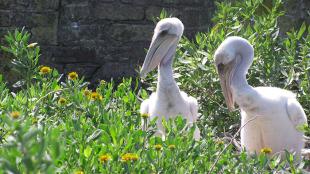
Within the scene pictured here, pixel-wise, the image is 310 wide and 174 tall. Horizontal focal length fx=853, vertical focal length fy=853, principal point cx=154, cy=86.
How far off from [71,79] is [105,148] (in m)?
1.31

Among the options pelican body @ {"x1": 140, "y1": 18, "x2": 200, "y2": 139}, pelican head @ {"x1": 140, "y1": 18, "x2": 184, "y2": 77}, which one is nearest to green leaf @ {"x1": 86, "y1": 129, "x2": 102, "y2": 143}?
pelican body @ {"x1": 140, "y1": 18, "x2": 200, "y2": 139}

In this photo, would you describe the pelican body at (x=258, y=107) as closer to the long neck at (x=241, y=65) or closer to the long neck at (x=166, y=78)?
the long neck at (x=241, y=65)

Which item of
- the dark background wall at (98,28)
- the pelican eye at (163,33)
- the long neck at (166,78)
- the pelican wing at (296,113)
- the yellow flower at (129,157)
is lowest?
the dark background wall at (98,28)

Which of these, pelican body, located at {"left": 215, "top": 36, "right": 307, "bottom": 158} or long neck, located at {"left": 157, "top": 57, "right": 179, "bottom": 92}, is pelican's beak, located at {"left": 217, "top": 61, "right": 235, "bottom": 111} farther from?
long neck, located at {"left": 157, "top": 57, "right": 179, "bottom": 92}

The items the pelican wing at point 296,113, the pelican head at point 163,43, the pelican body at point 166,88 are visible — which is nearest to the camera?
the pelican wing at point 296,113

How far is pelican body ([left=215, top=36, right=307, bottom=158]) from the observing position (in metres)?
4.86

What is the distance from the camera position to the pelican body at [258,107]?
15.9 feet

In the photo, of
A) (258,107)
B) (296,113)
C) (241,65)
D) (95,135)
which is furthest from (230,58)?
(95,135)

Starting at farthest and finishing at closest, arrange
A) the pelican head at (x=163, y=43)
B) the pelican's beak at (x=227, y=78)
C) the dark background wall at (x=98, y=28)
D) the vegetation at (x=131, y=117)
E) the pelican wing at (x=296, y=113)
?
the dark background wall at (x=98, y=28) → the pelican head at (x=163, y=43) → the pelican's beak at (x=227, y=78) → the pelican wing at (x=296, y=113) → the vegetation at (x=131, y=117)

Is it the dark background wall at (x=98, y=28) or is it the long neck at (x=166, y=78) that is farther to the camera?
the dark background wall at (x=98, y=28)

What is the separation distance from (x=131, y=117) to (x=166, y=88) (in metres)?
0.56

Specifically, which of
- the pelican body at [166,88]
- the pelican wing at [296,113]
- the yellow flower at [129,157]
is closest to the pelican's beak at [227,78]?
the pelican body at [166,88]

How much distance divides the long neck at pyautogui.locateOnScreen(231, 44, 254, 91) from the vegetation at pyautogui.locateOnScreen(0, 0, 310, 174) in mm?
355

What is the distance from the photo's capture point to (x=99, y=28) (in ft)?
25.5
